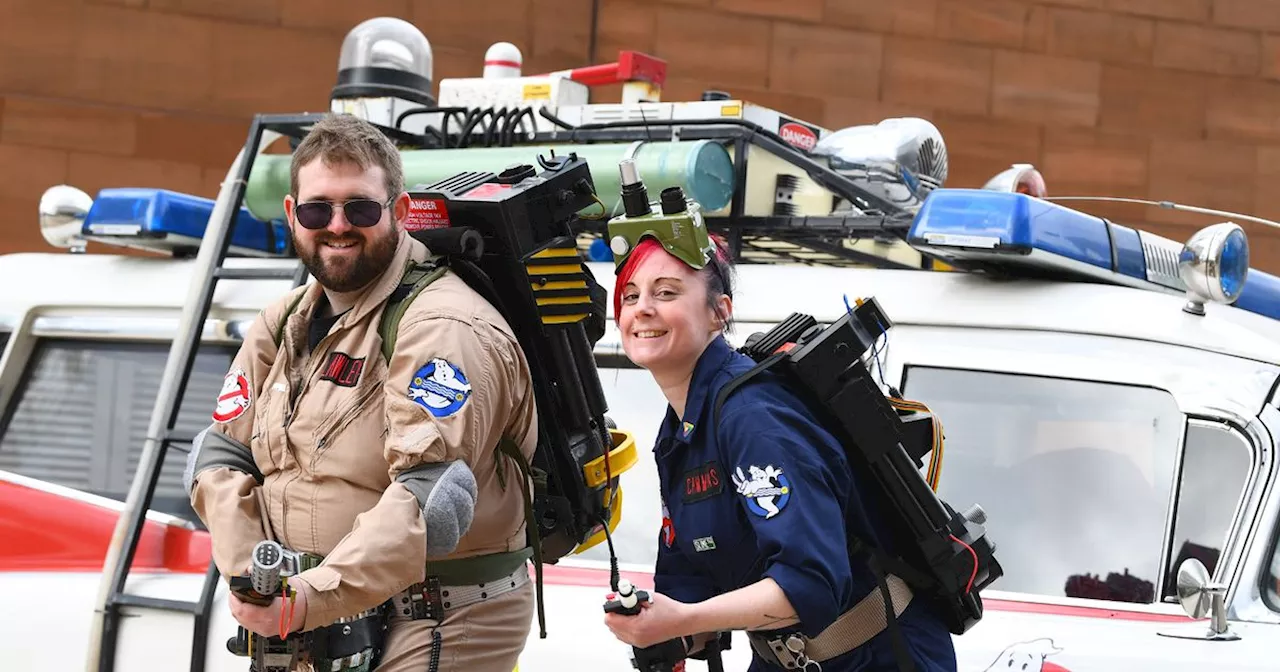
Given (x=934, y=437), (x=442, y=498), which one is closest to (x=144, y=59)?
(x=442, y=498)

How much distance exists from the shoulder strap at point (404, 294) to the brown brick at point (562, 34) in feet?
29.2

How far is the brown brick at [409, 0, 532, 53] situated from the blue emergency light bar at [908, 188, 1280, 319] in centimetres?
772

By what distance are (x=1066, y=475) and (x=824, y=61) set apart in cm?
877

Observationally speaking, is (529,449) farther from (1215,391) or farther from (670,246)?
(1215,391)

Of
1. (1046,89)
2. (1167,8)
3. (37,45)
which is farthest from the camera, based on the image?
(1167,8)

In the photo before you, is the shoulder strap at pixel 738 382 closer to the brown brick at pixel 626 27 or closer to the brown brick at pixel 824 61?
the brown brick at pixel 626 27

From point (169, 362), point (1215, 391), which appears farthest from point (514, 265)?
point (169, 362)

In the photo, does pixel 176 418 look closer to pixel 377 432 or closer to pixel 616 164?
pixel 616 164

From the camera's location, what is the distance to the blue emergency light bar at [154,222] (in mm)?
6090

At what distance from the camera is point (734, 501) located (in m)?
2.90

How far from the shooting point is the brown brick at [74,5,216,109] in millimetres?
11453

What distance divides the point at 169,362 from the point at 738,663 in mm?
2134

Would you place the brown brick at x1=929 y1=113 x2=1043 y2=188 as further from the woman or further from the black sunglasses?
the black sunglasses

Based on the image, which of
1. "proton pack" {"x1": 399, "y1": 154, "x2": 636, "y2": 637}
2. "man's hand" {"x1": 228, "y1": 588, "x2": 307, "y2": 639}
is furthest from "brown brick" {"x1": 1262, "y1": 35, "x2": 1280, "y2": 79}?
"man's hand" {"x1": 228, "y1": 588, "x2": 307, "y2": 639}
